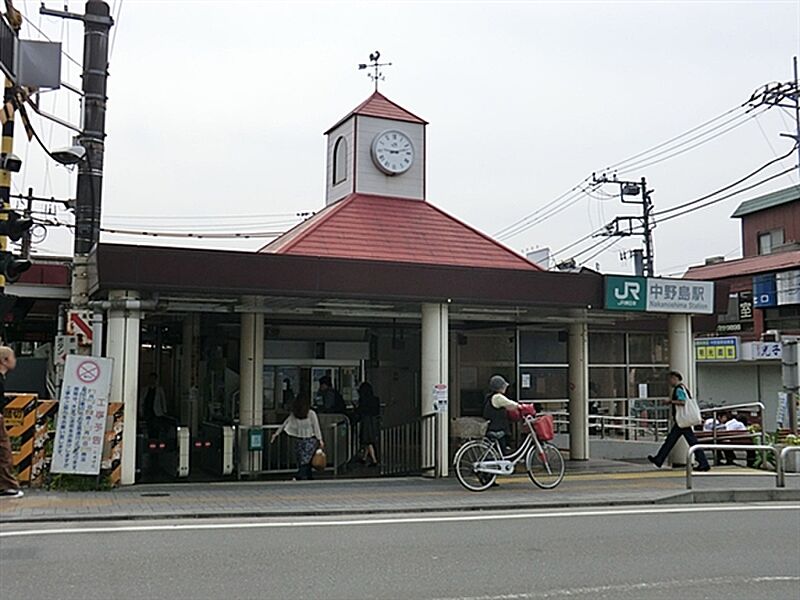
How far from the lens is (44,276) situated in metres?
19.8

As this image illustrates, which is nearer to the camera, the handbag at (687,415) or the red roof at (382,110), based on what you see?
the handbag at (687,415)

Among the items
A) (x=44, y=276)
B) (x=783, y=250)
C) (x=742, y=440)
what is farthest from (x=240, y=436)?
(x=783, y=250)

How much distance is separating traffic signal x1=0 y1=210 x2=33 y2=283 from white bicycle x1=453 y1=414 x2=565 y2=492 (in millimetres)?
6741

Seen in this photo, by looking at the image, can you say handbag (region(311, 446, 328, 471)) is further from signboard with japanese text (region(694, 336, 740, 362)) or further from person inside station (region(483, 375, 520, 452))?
signboard with japanese text (region(694, 336, 740, 362))

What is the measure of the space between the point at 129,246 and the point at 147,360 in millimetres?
11848

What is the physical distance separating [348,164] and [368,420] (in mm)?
6870

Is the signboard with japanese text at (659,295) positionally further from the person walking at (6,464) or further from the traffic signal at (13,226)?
the person walking at (6,464)

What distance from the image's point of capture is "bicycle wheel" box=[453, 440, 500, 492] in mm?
14156

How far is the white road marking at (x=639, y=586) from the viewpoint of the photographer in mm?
7258

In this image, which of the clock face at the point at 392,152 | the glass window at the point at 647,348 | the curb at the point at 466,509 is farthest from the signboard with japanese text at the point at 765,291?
the curb at the point at 466,509

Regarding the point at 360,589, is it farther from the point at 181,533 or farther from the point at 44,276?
the point at 44,276

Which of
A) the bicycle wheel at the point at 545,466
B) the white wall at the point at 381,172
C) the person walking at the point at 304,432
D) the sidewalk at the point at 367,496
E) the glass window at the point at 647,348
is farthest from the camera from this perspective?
the glass window at the point at 647,348

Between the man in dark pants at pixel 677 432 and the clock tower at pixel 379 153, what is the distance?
859 centimetres

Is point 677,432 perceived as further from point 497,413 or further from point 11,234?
point 11,234
